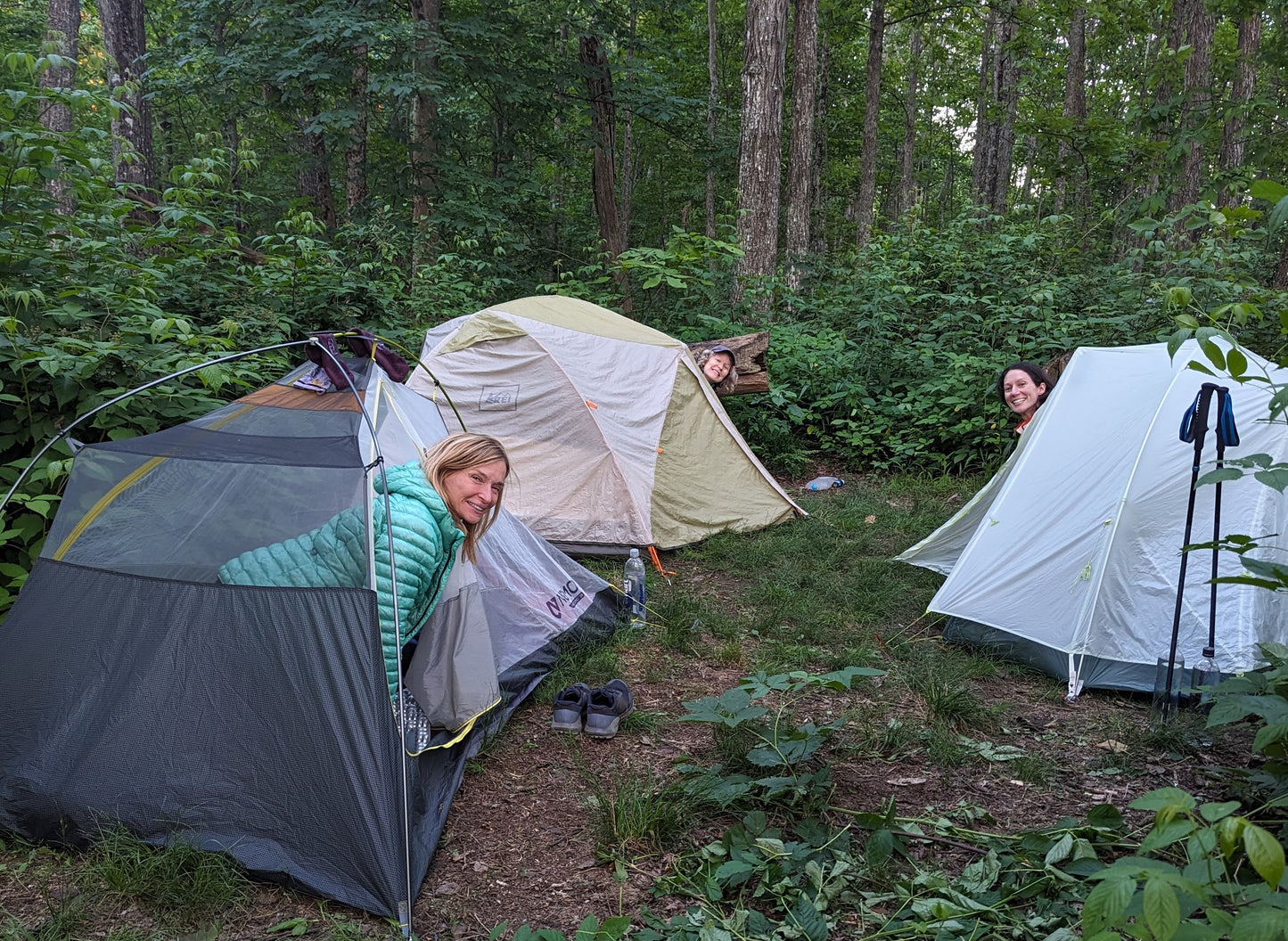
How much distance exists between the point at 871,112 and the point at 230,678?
1533 cm

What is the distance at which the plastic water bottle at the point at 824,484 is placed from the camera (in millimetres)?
7434

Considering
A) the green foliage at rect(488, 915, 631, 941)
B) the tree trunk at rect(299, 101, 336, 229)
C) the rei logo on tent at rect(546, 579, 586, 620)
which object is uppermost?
the tree trunk at rect(299, 101, 336, 229)

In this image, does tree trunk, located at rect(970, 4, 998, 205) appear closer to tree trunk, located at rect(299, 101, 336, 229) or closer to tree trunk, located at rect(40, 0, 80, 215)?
tree trunk, located at rect(299, 101, 336, 229)

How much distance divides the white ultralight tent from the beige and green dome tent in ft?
7.04

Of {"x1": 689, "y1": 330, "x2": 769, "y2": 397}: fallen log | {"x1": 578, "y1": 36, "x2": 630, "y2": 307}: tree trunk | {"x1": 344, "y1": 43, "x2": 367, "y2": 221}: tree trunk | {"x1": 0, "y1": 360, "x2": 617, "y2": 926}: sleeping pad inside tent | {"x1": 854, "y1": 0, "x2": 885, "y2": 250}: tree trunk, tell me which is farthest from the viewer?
{"x1": 854, "y1": 0, "x2": 885, "y2": 250}: tree trunk

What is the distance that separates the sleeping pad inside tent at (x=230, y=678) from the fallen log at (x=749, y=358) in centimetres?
431

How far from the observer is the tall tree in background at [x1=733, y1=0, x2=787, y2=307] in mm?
8992

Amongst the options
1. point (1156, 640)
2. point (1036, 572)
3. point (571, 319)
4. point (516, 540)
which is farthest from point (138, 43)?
point (1156, 640)

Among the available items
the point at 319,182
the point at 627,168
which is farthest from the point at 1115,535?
the point at 627,168

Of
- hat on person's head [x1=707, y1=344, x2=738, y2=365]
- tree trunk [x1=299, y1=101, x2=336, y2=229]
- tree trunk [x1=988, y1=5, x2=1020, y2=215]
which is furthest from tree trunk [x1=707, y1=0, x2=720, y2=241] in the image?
hat on person's head [x1=707, y1=344, x2=738, y2=365]

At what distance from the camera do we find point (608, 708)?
339 centimetres

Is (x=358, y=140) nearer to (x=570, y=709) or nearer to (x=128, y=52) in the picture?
(x=128, y=52)

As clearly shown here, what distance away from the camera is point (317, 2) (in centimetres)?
966

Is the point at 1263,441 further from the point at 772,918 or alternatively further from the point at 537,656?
the point at 537,656
